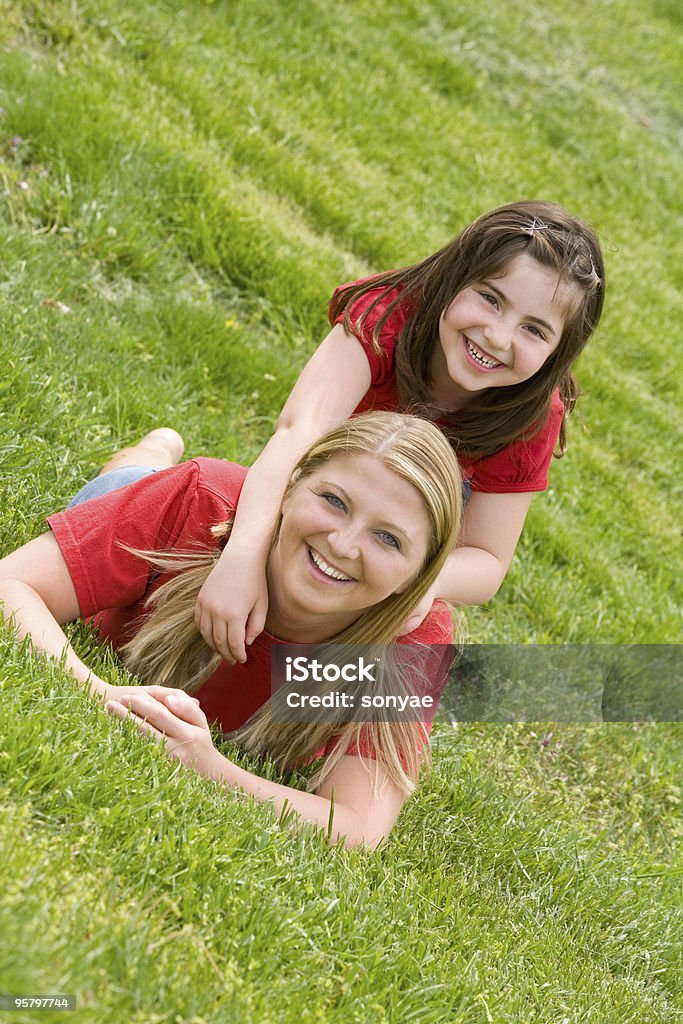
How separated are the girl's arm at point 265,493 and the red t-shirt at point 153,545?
181 millimetres

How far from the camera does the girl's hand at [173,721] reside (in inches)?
106

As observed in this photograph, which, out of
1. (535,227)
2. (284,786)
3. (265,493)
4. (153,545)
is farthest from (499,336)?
(284,786)

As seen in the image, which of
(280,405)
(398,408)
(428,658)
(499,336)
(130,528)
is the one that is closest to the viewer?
(130,528)

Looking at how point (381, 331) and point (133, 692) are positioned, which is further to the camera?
point (381, 331)

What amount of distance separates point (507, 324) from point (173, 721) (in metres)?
1.76

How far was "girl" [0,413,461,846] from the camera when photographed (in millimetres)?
2898

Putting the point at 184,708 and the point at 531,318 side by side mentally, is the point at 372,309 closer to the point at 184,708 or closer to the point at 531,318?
the point at 531,318

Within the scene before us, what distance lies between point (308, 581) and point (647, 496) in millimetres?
4037

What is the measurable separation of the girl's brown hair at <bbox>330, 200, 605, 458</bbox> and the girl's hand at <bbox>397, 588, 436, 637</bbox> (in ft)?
2.33

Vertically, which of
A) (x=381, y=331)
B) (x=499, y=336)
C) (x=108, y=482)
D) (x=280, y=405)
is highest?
(x=499, y=336)

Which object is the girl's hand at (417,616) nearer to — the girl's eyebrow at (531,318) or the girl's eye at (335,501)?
the girl's eye at (335,501)

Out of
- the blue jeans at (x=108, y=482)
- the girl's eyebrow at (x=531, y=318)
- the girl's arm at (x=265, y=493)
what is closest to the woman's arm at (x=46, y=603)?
the girl's arm at (x=265, y=493)

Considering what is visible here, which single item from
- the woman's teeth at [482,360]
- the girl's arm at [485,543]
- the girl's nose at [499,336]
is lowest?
the girl's arm at [485,543]

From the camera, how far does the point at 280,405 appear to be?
17.3 feet
